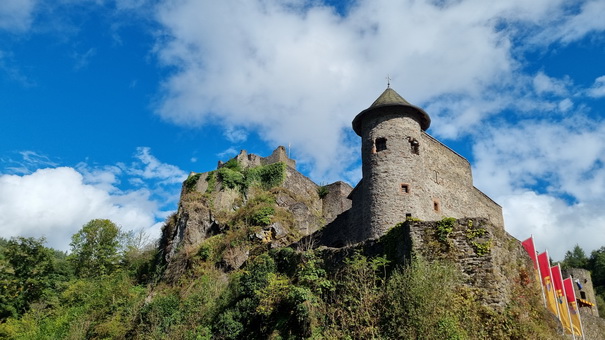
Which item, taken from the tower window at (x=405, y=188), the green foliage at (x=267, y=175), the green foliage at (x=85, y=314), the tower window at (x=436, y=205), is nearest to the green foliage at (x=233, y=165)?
the green foliage at (x=267, y=175)

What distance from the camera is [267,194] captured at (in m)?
32.7

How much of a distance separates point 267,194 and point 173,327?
601 inches

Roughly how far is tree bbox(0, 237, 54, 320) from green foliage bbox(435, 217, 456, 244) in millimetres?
29651

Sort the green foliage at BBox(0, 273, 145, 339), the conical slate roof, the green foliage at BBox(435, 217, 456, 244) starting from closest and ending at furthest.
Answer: the green foliage at BBox(435, 217, 456, 244)
the green foliage at BBox(0, 273, 145, 339)
the conical slate roof

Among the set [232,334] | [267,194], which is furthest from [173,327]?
[267,194]

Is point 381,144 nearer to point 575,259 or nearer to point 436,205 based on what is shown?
point 436,205

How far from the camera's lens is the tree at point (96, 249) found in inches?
1476

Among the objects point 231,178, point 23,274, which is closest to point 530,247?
point 231,178

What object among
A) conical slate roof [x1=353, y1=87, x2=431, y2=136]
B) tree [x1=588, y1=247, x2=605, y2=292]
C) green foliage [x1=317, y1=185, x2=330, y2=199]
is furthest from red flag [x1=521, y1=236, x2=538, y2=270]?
tree [x1=588, y1=247, x2=605, y2=292]

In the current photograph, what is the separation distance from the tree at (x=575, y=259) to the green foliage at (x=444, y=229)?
53736mm

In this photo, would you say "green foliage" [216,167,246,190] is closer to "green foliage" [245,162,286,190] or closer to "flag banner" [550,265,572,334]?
"green foliage" [245,162,286,190]

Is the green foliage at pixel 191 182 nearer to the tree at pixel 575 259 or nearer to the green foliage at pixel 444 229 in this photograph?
Result: the green foliage at pixel 444 229

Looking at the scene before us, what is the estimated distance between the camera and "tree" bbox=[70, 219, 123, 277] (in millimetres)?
37500


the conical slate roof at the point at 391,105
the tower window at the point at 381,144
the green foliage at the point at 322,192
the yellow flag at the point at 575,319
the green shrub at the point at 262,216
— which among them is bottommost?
the yellow flag at the point at 575,319
